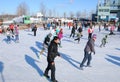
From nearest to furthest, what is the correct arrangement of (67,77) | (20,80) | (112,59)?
(20,80) → (67,77) → (112,59)

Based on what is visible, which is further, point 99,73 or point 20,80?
point 99,73

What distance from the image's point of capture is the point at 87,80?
27.6ft

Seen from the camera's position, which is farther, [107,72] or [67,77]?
[107,72]

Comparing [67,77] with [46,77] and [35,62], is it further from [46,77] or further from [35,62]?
[35,62]

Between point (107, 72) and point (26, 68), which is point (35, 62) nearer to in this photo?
point (26, 68)

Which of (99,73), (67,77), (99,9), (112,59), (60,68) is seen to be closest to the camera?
(67,77)

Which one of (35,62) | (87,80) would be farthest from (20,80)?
(35,62)

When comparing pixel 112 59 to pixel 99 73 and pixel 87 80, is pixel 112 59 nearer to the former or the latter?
pixel 99 73

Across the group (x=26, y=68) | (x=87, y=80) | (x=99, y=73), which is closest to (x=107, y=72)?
(x=99, y=73)

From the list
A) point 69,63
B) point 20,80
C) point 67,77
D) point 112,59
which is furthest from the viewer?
point 112,59

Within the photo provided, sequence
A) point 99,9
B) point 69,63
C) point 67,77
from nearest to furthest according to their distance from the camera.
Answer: point 67,77 → point 69,63 → point 99,9

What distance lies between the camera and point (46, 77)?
857cm

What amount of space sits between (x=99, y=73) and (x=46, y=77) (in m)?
2.25

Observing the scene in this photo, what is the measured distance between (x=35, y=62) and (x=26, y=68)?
1312 mm
